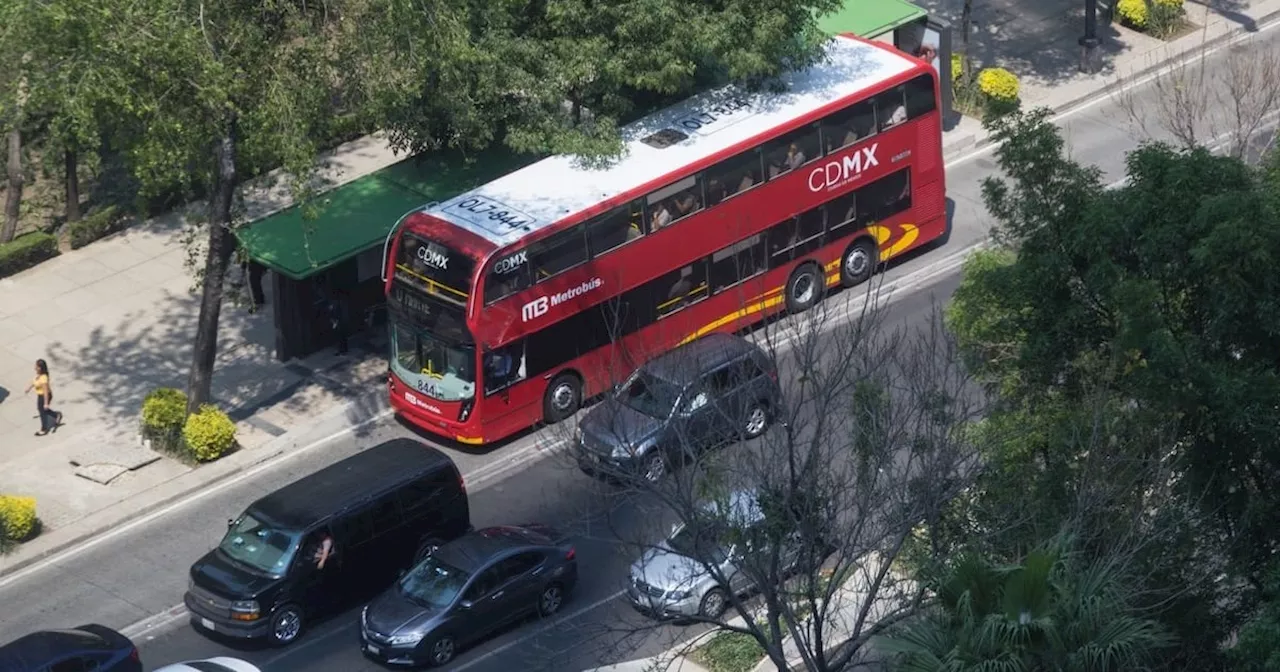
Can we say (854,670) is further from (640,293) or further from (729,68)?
(729,68)

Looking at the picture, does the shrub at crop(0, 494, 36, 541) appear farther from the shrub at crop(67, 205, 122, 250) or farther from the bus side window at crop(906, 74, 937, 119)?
the bus side window at crop(906, 74, 937, 119)

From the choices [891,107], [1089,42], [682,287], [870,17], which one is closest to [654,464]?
[682,287]

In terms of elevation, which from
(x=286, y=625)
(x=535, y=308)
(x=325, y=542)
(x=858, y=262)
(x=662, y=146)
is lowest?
(x=858, y=262)

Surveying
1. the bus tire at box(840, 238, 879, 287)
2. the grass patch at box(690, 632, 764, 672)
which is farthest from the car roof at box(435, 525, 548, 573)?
the bus tire at box(840, 238, 879, 287)

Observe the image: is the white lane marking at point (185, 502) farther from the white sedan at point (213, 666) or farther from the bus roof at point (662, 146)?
the white sedan at point (213, 666)

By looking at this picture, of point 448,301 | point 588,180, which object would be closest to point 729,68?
point 588,180

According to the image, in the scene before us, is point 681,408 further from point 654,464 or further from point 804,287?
point 804,287

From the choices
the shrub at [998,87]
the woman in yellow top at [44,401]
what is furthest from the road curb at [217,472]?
the shrub at [998,87]
